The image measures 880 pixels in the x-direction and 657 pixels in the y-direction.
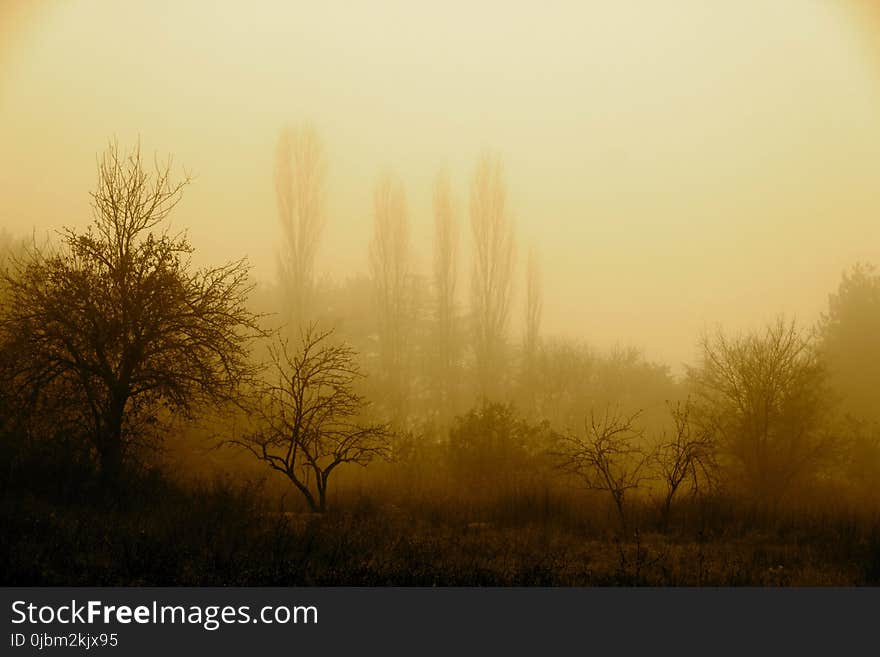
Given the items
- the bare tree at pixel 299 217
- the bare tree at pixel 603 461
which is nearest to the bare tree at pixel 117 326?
the bare tree at pixel 603 461

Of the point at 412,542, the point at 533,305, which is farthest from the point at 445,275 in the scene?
the point at 412,542

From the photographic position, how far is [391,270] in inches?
1741

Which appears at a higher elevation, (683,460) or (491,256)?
(491,256)

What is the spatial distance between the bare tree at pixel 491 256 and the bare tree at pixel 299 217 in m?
10.4

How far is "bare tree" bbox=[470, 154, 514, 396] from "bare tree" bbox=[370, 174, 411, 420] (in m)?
4.52

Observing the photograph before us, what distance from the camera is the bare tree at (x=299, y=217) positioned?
129ft

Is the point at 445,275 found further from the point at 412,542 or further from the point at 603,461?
the point at 412,542

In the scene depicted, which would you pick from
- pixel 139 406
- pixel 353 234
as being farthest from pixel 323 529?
pixel 353 234

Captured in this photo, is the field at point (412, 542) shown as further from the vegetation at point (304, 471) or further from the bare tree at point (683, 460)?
the bare tree at point (683, 460)

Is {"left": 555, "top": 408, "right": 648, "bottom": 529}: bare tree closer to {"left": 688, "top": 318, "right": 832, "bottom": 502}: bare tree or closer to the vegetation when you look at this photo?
the vegetation

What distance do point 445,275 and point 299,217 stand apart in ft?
33.6

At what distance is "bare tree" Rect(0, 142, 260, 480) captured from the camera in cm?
1411

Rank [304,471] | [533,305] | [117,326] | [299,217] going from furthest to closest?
[533,305]
[299,217]
[304,471]
[117,326]
